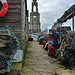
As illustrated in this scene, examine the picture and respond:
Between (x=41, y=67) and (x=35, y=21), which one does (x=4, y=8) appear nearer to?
(x=41, y=67)

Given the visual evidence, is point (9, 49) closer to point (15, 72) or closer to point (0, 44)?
point (0, 44)

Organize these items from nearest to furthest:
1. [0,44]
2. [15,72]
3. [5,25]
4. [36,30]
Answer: [0,44] < [15,72] < [5,25] < [36,30]

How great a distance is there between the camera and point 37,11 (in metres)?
45.9

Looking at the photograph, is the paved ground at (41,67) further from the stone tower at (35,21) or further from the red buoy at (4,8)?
the stone tower at (35,21)

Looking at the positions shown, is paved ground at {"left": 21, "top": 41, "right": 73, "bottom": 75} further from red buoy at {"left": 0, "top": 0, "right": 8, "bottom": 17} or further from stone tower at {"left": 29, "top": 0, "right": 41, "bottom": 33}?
stone tower at {"left": 29, "top": 0, "right": 41, "bottom": 33}

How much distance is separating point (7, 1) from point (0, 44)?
2.89 m

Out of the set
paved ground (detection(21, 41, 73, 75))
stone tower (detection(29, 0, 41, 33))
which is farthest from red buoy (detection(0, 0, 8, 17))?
stone tower (detection(29, 0, 41, 33))

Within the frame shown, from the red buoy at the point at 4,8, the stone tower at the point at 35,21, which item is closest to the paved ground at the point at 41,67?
the red buoy at the point at 4,8

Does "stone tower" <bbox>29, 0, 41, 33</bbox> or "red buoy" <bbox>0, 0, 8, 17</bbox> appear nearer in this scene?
"red buoy" <bbox>0, 0, 8, 17</bbox>

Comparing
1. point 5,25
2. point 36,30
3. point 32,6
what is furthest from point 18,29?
point 32,6

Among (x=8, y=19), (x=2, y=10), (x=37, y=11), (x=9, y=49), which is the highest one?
(x=37, y=11)

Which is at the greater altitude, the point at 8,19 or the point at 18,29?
the point at 8,19

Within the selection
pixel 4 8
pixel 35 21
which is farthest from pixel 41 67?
pixel 35 21

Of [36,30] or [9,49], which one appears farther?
[36,30]
